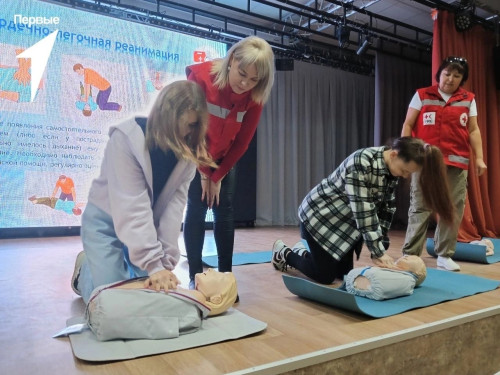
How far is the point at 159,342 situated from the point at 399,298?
0.94 metres

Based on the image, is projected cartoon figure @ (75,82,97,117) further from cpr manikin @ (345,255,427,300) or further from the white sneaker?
the white sneaker

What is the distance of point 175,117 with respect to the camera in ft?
3.86

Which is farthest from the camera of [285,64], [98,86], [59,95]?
[285,64]

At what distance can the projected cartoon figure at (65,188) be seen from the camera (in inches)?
138

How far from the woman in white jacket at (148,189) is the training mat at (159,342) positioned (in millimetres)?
150

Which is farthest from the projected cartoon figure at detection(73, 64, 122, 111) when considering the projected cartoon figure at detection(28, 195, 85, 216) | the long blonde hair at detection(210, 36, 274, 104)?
the long blonde hair at detection(210, 36, 274, 104)

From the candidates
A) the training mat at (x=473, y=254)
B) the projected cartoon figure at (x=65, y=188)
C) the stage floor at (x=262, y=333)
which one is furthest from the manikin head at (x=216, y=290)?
the projected cartoon figure at (x=65, y=188)

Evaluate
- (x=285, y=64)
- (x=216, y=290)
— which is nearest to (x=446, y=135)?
(x=216, y=290)

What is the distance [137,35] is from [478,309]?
11.3 ft

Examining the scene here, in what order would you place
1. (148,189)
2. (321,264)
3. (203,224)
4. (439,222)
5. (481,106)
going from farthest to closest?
1. (481,106)
2. (439,222)
3. (321,264)
4. (203,224)
5. (148,189)

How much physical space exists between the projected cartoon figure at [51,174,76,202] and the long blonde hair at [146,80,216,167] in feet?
8.71

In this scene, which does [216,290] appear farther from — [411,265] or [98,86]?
[98,86]

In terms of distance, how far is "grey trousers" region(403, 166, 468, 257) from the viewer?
7.59 ft

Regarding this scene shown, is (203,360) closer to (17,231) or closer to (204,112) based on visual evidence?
(204,112)
